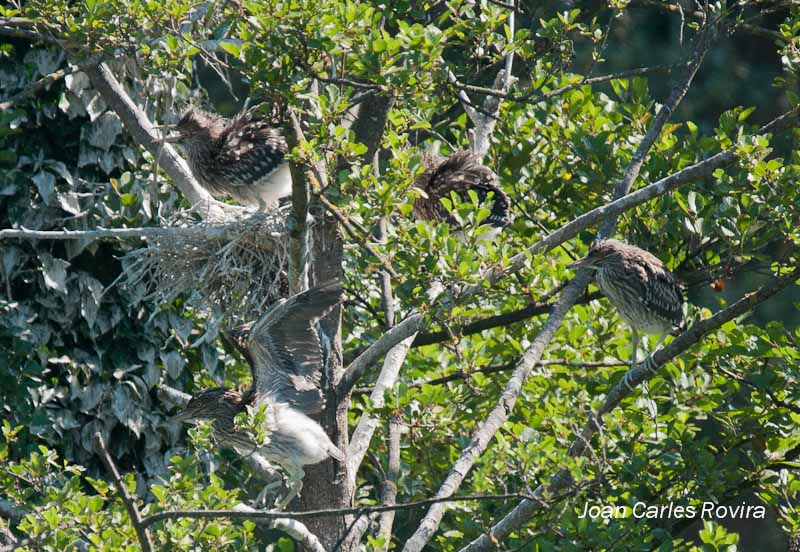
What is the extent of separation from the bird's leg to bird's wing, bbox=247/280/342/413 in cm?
26

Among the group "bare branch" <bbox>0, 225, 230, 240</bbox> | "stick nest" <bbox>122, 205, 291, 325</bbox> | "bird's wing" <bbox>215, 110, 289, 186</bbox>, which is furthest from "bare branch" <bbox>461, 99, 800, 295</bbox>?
"bird's wing" <bbox>215, 110, 289, 186</bbox>

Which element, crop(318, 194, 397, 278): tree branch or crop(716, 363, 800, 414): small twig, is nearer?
crop(318, 194, 397, 278): tree branch

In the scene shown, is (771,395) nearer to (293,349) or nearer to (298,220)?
(293,349)

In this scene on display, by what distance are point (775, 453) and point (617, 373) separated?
814mm

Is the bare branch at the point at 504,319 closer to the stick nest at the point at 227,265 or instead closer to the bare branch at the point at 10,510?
the stick nest at the point at 227,265

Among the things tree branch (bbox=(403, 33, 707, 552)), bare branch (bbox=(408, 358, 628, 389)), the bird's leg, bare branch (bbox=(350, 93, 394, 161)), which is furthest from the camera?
bare branch (bbox=(408, 358, 628, 389))

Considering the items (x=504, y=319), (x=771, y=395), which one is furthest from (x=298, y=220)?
(x=771, y=395)

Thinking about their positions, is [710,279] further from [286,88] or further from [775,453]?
[286,88]

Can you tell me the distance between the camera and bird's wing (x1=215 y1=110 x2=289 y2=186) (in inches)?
231

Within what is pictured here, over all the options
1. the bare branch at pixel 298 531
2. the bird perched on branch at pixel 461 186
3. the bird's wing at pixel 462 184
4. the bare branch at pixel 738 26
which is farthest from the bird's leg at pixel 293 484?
the bare branch at pixel 738 26

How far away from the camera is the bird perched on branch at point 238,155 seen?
588cm

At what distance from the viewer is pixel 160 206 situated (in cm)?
599

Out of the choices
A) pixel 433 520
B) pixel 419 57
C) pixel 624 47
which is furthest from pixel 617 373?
pixel 624 47

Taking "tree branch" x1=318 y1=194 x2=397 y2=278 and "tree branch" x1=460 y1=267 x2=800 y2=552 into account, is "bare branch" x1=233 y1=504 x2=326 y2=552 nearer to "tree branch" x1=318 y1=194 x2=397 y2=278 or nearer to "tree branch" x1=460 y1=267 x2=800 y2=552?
"tree branch" x1=460 y1=267 x2=800 y2=552
